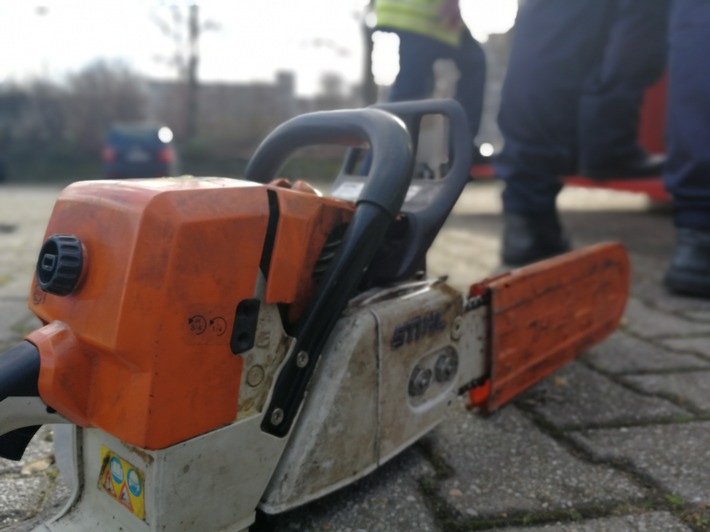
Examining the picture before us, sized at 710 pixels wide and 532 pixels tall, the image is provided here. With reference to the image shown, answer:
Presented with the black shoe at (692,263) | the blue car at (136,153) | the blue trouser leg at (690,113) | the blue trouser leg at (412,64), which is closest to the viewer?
the blue trouser leg at (690,113)

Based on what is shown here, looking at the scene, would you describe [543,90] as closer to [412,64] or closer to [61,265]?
[412,64]

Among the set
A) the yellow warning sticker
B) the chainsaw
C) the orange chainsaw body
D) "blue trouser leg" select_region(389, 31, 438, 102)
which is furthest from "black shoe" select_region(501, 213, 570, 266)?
the yellow warning sticker

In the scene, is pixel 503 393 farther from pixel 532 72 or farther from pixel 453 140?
pixel 532 72

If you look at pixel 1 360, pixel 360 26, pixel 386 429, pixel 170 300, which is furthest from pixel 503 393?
pixel 360 26

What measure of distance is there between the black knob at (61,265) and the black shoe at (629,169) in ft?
10.8

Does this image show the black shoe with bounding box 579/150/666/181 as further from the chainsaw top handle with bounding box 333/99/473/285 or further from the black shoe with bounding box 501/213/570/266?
the chainsaw top handle with bounding box 333/99/473/285

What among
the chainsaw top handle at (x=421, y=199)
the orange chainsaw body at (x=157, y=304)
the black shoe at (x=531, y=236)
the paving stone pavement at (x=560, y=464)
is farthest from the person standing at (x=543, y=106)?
the orange chainsaw body at (x=157, y=304)

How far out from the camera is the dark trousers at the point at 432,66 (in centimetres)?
279

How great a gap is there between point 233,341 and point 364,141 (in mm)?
484

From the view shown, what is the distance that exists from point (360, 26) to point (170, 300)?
13.1 meters

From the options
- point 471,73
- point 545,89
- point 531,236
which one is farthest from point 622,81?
point 531,236

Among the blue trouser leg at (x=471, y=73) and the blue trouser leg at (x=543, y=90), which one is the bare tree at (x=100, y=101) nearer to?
the blue trouser leg at (x=471, y=73)

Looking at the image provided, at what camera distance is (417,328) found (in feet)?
3.80

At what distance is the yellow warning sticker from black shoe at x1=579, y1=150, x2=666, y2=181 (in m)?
3.25
